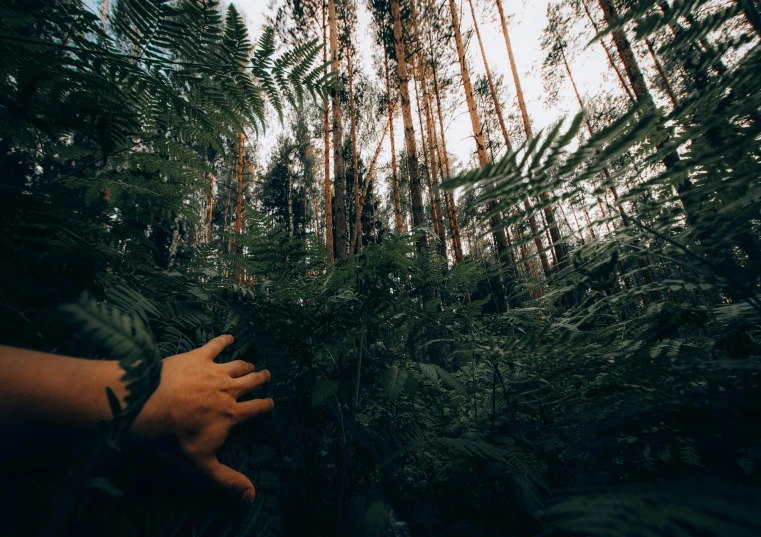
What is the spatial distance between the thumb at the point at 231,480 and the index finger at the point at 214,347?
0.82 feet

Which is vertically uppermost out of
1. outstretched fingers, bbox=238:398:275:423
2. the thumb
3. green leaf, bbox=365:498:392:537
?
outstretched fingers, bbox=238:398:275:423

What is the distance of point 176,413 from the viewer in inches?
25.7

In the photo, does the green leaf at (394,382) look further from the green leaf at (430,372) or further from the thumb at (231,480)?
the thumb at (231,480)

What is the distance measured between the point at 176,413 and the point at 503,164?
0.93 m

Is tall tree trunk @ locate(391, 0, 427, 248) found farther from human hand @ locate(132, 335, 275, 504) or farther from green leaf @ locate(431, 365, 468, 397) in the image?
human hand @ locate(132, 335, 275, 504)

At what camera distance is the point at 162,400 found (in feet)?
2.10

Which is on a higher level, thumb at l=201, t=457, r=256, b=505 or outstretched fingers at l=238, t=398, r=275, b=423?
outstretched fingers at l=238, t=398, r=275, b=423

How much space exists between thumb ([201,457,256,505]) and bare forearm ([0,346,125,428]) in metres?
0.26

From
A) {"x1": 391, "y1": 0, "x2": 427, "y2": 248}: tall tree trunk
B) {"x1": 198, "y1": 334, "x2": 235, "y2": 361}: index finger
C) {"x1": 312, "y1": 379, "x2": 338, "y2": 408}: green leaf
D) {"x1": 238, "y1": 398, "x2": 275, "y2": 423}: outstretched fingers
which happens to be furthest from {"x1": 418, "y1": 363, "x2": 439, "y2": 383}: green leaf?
{"x1": 391, "y1": 0, "x2": 427, "y2": 248}: tall tree trunk

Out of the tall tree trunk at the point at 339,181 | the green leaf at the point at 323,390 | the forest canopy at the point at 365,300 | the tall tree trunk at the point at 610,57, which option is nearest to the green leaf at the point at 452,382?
the forest canopy at the point at 365,300

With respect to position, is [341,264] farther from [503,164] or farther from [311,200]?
[311,200]

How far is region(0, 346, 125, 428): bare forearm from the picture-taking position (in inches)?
20.3

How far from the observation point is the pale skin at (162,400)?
0.53 meters

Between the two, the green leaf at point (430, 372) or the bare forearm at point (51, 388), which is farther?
the green leaf at point (430, 372)
